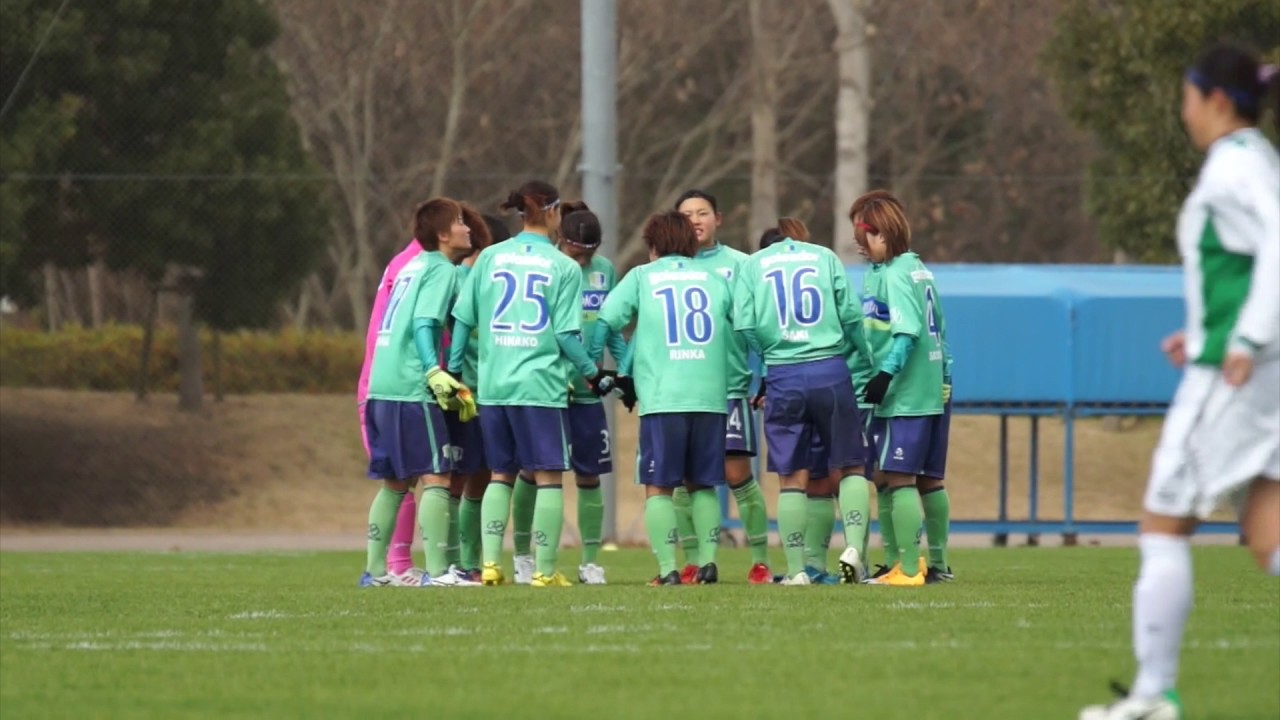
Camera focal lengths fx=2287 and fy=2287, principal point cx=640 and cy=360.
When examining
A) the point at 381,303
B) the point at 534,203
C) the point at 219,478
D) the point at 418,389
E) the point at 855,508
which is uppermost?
the point at 534,203

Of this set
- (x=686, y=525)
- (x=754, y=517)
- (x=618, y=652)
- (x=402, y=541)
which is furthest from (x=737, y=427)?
(x=618, y=652)

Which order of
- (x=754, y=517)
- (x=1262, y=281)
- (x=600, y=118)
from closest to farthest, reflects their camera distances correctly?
(x=1262, y=281), (x=754, y=517), (x=600, y=118)

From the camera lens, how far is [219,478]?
91.2ft

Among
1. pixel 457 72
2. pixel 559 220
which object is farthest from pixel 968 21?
pixel 559 220

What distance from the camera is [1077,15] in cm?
2928

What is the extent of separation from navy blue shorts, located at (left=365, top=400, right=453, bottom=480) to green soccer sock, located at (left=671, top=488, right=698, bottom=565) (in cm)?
143

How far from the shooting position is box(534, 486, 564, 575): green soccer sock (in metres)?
12.5

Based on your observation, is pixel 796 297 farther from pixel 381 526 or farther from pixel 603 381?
pixel 381 526

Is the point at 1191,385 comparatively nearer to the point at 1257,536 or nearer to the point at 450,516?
the point at 1257,536

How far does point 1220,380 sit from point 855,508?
6.08 meters

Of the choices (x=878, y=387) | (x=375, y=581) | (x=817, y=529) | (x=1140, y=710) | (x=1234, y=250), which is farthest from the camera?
Result: (x=375, y=581)

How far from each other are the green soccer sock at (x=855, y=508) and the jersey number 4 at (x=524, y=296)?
6.24 ft

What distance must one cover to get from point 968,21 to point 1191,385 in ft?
113

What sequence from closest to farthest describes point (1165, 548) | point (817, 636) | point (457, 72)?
point (1165, 548) < point (817, 636) < point (457, 72)
